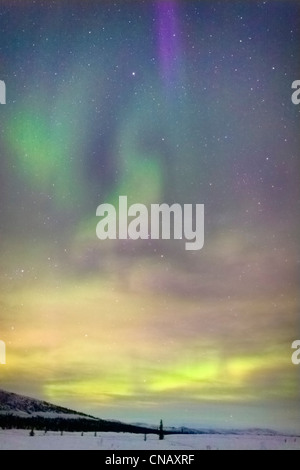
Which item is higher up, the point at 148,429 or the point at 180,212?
the point at 180,212

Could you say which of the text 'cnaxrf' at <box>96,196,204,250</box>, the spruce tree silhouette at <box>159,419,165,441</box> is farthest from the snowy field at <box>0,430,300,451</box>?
the text 'cnaxrf' at <box>96,196,204,250</box>

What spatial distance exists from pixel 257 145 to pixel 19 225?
4.12 ft

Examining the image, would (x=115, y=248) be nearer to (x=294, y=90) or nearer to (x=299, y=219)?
(x=299, y=219)

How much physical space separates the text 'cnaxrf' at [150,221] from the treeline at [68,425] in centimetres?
92

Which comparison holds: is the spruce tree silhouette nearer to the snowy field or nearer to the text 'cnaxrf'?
the snowy field

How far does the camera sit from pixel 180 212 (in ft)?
10.3

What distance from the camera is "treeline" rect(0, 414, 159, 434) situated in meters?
3.11

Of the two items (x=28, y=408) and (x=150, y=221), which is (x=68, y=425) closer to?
(x=28, y=408)

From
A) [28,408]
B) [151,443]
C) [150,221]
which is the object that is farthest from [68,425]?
[150,221]

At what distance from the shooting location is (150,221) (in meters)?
3.14

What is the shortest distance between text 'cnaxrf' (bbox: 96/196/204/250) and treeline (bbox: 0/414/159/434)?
3.03 feet

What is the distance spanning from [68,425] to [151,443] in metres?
0.45
